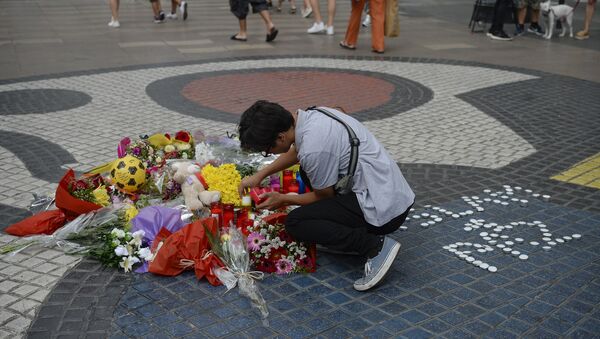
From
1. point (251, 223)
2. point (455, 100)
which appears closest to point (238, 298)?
point (251, 223)

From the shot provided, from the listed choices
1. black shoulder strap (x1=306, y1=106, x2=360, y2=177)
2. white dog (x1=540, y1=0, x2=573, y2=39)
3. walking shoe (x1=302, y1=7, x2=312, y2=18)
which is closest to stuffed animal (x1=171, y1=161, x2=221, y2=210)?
black shoulder strap (x1=306, y1=106, x2=360, y2=177)

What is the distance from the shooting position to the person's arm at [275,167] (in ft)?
13.6

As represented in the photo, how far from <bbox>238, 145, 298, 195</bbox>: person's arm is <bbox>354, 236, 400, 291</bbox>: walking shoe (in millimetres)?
779

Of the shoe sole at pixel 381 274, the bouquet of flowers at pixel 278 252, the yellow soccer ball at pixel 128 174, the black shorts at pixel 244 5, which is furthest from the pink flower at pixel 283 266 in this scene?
the black shorts at pixel 244 5

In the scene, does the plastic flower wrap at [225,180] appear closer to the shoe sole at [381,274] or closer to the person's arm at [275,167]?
the person's arm at [275,167]

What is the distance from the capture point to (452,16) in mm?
16031

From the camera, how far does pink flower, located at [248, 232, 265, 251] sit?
4.08 metres

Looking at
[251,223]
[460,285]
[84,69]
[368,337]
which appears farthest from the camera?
[84,69]

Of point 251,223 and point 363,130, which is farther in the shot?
point 251,223

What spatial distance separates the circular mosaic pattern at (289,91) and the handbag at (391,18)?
153 cm

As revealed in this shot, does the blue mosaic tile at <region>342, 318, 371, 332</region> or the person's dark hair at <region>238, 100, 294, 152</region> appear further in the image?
the person's dark hair at <region>238, 100, 294, 152</region>

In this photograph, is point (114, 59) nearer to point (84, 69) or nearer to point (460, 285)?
point (84, 69)

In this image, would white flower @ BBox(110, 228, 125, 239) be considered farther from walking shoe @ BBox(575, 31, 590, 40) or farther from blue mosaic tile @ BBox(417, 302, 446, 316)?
walking shoe @ BBox(575, 31, 590, 40)

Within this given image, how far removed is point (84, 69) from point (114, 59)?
2.70 ft
